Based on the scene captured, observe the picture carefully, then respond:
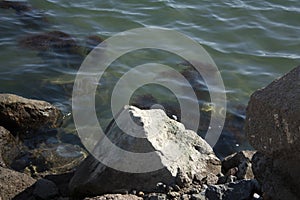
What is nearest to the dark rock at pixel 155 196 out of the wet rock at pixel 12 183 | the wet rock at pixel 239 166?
the wet rock at pixel 239 166

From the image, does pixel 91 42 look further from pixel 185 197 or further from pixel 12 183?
pixel 185 197

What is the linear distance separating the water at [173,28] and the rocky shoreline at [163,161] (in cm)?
74

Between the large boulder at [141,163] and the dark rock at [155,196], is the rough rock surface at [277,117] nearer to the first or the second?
the dark rock at [155,196]

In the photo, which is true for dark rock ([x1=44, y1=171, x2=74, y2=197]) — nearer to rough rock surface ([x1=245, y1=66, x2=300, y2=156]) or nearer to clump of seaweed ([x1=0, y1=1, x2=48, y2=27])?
rough rock surface ([x1=245, y1=66, x2=300, y2=156])

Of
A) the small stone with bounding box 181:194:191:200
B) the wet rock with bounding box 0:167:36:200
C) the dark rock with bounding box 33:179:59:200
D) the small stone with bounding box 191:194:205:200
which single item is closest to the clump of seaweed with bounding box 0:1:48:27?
the wet rock with bounding box 0:167:36:200

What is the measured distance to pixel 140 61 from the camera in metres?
10.3

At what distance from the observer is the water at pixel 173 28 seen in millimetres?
9344

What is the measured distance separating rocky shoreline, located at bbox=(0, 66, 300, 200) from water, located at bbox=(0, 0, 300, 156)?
739 mm

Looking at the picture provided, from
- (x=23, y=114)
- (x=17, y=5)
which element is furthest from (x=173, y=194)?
(x=17, y=5)

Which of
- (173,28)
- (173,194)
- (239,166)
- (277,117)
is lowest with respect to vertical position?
(173,194)

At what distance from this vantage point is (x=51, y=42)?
10805 mm

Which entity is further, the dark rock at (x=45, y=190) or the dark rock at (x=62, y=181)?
the dark rock at (x=62, y=181)

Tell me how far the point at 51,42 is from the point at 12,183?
16.3 feet

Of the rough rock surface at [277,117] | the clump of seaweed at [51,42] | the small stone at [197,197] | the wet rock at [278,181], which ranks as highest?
the rough rock surface at [277,117]
